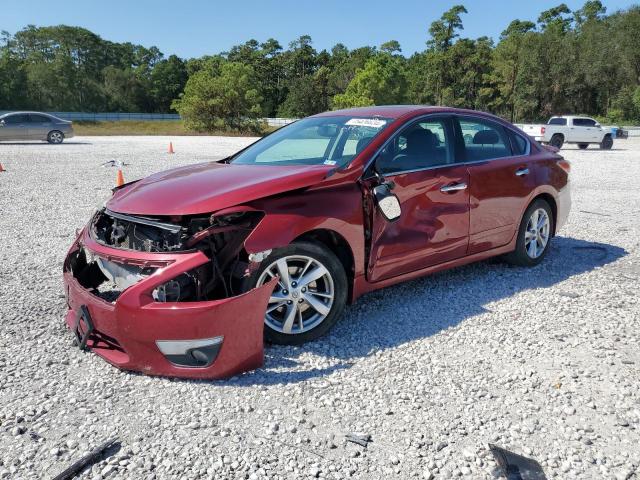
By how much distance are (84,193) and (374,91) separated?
202 ft

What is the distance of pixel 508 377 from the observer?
3400mm

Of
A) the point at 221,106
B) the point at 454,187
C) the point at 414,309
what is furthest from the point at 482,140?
the point at 221,106

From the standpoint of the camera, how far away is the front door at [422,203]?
415cm

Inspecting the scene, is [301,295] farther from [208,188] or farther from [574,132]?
[574,132]

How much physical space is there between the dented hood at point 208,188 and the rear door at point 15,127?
24985mm

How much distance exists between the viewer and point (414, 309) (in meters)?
4.52

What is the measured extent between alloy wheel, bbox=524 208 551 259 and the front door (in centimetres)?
115

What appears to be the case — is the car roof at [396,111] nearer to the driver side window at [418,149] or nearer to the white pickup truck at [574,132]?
the driver side window at [418,149]

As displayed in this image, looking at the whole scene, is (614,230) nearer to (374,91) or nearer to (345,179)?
(345,179)

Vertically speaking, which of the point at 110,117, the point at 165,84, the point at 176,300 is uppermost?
the point at 165,84

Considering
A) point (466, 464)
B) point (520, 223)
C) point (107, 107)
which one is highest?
point (107, 107)

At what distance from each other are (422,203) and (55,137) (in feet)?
87.2

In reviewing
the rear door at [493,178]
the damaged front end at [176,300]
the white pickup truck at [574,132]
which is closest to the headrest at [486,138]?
the rear door at [493,178]

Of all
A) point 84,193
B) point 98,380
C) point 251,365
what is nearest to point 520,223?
point 251,365
